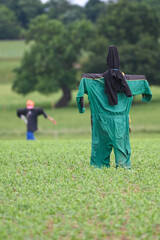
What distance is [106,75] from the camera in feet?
32.3

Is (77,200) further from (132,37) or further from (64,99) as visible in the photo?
(64,99)

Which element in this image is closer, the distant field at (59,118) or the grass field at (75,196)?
the grass field at (75,196)

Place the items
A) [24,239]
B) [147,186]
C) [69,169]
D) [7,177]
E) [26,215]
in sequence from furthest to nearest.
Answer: [69,169] < [7,177] < [147,186] < [26,215] < [24,239]

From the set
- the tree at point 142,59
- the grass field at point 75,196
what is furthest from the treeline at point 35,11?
the grass field at point 75,196

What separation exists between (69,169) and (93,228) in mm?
4043

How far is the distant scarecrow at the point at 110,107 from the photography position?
977 centimetres

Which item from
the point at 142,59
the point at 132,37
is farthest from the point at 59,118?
the point at 132,37

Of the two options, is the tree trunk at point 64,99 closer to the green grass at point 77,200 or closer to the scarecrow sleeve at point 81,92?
the green grass at point 77,200

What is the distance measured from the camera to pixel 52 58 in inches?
2237

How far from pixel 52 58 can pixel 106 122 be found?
47779mm

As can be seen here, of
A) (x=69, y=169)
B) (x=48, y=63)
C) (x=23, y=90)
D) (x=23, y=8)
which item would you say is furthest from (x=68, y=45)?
(x=23, y=8)

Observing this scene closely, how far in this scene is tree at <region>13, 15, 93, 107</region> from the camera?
56656 millimetres

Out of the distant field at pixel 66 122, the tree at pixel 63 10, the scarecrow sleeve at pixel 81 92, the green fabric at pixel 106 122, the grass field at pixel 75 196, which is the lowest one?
Answer: the distant field at pixel 66 122

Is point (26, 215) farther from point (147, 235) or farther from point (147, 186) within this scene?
point (147, 186)
